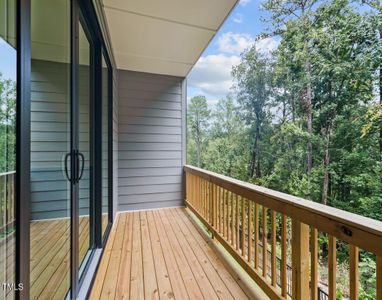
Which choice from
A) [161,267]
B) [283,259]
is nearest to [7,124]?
[283,259]

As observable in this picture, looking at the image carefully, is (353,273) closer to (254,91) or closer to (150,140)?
(150,140)

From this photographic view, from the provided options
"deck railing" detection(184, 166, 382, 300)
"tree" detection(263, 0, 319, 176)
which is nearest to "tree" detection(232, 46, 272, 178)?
"tree" detection(263, 0, 319, 176)

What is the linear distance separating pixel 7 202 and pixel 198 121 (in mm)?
5457

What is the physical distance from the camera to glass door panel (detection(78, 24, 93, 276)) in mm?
1604

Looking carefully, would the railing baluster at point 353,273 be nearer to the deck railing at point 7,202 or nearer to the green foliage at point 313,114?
the deck railing at point 7,202

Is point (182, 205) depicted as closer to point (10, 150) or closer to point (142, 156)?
point (142, 156)

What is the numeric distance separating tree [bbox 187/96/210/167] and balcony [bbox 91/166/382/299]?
244cm

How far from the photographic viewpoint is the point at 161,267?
206cm

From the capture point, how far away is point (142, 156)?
3.99 metres

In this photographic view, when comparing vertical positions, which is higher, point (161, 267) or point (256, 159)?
point (256, 159)

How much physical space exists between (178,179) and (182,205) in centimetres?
52

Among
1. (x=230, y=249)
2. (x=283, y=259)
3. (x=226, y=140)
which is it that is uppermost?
(x=226, y=140)

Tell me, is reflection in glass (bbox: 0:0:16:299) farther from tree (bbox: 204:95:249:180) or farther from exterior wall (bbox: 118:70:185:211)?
tree (bbox: 204:95:249:180)

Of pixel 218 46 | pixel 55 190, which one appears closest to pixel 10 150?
pixel 55 190
